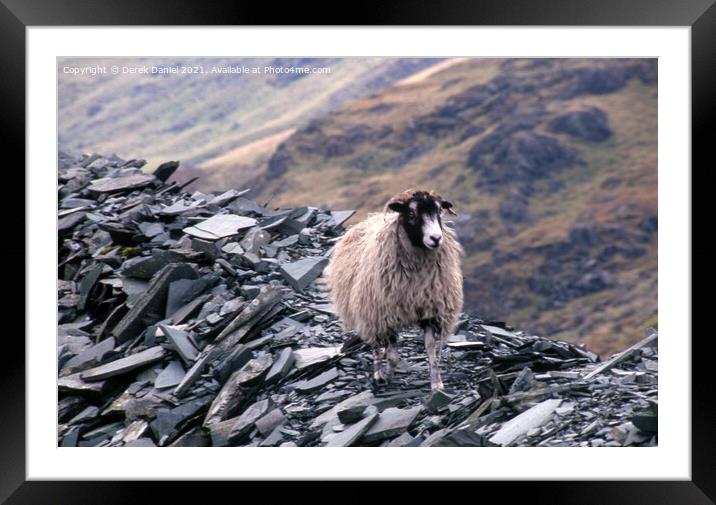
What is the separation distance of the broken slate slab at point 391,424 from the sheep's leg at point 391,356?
0.77 metres

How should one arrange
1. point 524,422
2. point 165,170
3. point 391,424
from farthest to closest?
point 165,170
point 391,424
point 524,422

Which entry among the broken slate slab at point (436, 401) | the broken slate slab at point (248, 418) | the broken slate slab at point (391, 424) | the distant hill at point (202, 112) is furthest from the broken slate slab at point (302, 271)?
the distant hill at point (202, 112)

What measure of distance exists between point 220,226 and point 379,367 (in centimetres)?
393

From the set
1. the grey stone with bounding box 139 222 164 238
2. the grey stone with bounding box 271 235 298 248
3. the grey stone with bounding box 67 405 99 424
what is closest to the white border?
the grey stone with bounding box 67 405 99 424

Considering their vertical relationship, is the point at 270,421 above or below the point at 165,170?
below

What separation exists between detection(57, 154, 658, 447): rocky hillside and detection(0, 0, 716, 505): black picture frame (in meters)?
0.59

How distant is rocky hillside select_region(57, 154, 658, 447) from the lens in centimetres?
960

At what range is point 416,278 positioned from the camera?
10.4 m

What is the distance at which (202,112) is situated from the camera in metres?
78.2

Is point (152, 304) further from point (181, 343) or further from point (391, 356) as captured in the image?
point (391, 356)

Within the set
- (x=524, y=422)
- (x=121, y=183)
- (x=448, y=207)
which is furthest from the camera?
(x=121, y=183)

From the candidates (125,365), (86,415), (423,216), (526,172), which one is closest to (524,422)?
(423,216)
